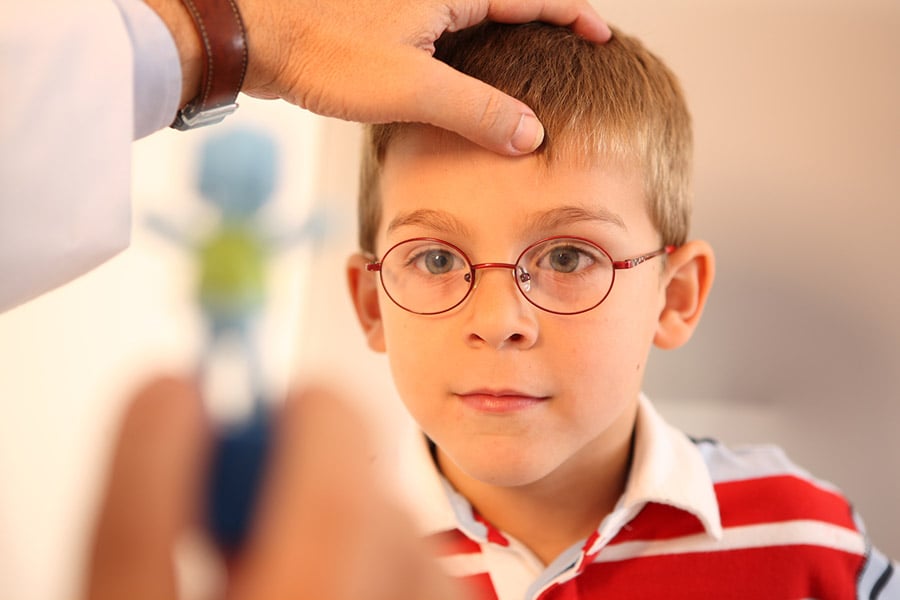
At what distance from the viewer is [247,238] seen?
635 mm

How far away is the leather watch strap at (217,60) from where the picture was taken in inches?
31.0

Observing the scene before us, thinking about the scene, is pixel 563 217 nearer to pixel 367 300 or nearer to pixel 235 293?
pixel 367 300

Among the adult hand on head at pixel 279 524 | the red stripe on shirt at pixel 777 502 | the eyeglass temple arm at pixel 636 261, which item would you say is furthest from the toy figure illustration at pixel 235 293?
the red stripe on shirt at pixel 777 502

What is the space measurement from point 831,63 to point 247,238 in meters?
1.06

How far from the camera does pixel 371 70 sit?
0.87 metres

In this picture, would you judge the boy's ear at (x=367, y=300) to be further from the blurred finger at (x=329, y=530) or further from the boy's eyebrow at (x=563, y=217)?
the blurred finger at (x=329, y=530)

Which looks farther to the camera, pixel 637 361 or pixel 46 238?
pixel 637 361

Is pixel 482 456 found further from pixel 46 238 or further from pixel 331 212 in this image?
pixel 331 212

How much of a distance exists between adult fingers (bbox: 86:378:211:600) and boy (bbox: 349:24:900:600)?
0.50m

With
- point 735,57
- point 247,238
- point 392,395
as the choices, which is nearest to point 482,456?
point 247,238

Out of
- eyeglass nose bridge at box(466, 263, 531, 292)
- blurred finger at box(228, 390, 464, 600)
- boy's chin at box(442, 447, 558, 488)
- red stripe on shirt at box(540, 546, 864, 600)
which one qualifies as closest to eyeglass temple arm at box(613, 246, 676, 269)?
eyeglass nose bridge at box(466, 263, 531, 292)

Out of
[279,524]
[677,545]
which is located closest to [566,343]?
[677,545]

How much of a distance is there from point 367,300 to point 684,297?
370mm

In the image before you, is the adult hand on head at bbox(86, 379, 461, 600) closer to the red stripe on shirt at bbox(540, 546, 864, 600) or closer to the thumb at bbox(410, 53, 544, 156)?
the thumb at bbox(410, 53, 544, 156)
